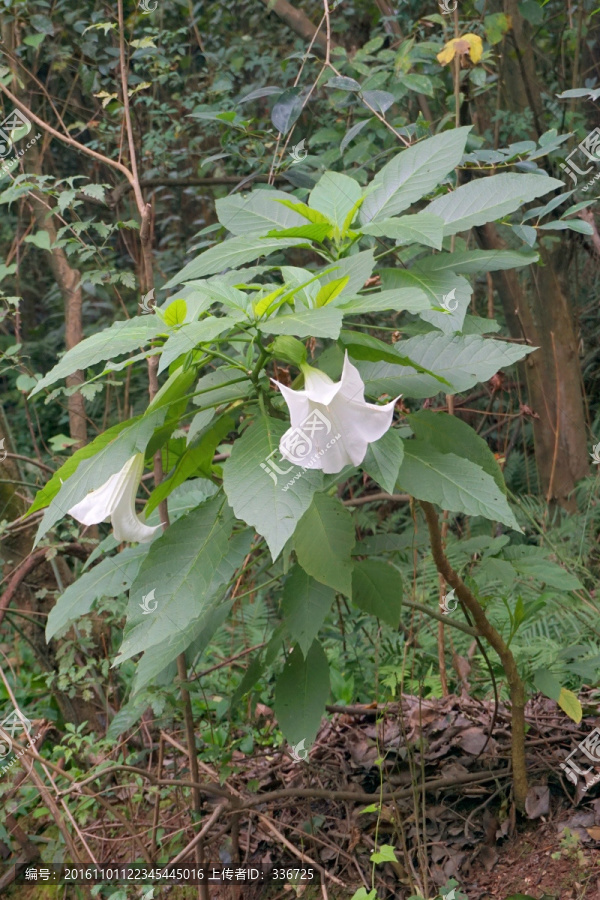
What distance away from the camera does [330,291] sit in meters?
1.20

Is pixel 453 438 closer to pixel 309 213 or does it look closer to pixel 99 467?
pixel 309 213

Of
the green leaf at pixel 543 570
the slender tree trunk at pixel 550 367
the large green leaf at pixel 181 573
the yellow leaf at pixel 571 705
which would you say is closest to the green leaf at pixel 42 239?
the large green leaf at pixel 181 573

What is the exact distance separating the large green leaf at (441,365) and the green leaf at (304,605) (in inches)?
15.3

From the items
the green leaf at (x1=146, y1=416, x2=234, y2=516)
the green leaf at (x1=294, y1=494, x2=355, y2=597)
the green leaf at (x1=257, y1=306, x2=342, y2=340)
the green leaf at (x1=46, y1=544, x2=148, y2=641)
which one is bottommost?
the green leaf at (x1=46, y1=544, x2=148, y2=641)

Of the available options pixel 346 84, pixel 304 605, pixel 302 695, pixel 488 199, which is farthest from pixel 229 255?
pixel 346 84

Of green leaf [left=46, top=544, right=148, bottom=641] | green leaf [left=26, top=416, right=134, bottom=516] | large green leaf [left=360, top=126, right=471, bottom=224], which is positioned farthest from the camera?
green leaf [left=46, top=544, right=148, bottom=641]

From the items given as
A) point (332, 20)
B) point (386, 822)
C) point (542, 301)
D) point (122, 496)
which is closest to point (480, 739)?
point (386, 822)

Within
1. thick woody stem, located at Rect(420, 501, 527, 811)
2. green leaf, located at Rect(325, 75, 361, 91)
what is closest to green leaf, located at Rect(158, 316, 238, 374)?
thick woody stem, located at Rect(420, 501, 527, 811)

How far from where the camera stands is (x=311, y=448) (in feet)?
3.63

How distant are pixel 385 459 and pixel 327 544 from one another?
23 centimetres

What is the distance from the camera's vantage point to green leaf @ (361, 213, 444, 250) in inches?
47.3

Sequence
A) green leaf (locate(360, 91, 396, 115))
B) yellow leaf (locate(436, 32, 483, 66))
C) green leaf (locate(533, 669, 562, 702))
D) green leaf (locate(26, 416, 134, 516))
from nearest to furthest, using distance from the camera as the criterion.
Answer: green leaf (locate(26, 416, 134, 516)), green leaf (locate(533, 669, 562, 702)), green leaf (locate(360, 91, 396, 115)), yellow leaf (locate(436, 32, 483, 66))

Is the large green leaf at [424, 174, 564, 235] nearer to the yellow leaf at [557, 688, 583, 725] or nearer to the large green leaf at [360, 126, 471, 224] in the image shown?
the large green leaf at [360, 126, 471, 224]

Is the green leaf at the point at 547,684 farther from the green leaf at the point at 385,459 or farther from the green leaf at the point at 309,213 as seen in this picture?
the green leaf at the point at 309,213
